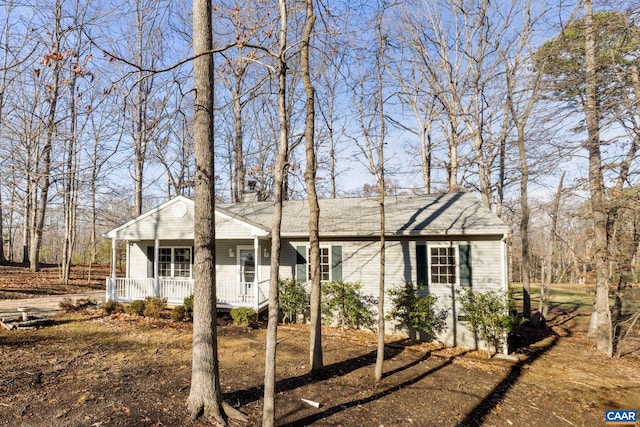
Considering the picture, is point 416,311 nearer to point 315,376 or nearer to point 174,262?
point 315,376

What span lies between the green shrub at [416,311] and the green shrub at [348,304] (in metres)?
0.70

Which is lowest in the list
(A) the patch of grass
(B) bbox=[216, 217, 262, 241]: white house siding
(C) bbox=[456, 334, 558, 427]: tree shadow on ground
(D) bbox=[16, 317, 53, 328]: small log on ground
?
(A) the patch of grass

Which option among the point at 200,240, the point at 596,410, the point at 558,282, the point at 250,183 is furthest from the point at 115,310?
the point at 558,282

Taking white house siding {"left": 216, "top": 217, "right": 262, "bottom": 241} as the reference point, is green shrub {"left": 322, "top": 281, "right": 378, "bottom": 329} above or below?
below

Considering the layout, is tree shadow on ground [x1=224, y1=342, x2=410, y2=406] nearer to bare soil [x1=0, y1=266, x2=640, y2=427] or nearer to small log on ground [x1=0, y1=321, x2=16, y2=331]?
bare soil [x1=0, y1=266, x2=640, y2=427]

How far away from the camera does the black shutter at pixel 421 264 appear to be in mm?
10258

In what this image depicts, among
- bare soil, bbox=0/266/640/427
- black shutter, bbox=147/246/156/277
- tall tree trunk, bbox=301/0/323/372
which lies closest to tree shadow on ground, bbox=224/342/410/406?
bare soil, bbox=0/266/640/427

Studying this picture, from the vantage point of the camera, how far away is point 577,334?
1247cm

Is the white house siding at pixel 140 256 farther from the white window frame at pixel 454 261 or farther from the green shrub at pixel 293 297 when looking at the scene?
the white window frame at pixel 454 261

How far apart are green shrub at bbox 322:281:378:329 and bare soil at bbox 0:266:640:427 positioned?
2.18 feet

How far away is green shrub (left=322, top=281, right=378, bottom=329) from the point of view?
10.6 metres

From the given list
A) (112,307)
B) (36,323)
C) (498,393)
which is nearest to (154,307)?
(112,307)

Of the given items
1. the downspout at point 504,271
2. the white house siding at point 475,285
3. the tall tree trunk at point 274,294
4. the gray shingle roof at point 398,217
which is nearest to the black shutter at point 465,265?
the white house siding at point 475,285

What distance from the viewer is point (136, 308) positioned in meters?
10.8
